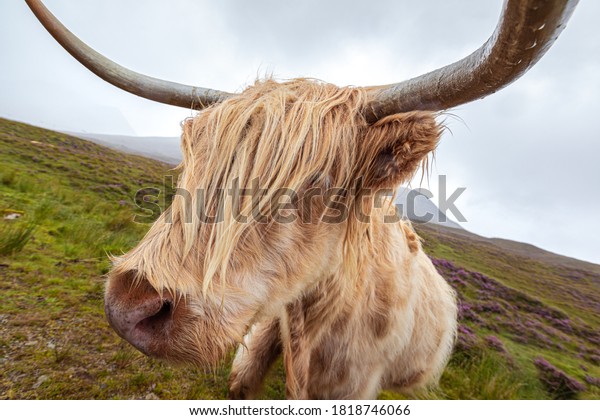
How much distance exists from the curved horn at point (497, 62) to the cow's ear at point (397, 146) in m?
0.07

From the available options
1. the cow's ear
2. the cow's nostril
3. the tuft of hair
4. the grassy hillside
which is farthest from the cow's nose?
the cow's ear

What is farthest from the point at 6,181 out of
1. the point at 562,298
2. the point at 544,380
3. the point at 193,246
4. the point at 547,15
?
the point at 562,298

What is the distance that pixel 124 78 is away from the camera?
169 centimetres

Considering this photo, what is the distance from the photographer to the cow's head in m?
1.10

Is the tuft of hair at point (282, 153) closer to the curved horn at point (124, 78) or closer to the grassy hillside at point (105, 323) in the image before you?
the curved horn at point (124, 78)

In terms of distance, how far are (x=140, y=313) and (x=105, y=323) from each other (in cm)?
214

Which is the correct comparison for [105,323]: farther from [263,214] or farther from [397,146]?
[397,146]

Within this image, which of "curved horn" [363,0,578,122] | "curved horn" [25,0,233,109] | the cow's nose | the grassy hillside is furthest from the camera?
the grassy hillside

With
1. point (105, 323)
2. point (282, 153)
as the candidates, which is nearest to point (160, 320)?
point (282, 153)

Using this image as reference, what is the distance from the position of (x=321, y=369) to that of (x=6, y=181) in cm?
879

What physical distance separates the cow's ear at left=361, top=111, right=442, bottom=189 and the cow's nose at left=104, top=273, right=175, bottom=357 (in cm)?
111

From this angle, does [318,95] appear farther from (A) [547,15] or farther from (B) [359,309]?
(B) [359,309]

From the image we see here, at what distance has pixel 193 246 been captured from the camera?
1.23 metres

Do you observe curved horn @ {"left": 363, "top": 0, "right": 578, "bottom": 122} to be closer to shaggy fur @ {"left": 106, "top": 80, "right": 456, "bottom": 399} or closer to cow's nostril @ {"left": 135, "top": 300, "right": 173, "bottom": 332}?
shaggy fur @ {"left": 106, "top": 80, "right": 456, "bottom": 399}
